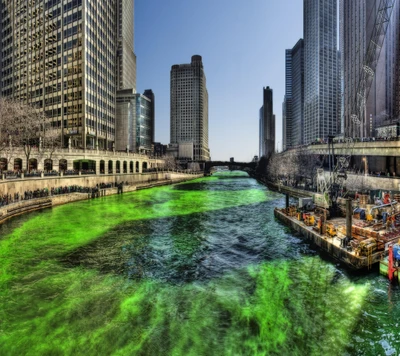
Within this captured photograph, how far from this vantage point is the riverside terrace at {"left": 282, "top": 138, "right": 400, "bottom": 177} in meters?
56.1

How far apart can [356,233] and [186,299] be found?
19.4 metres

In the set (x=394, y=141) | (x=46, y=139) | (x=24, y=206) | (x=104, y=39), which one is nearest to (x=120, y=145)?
(x=104, y=39)

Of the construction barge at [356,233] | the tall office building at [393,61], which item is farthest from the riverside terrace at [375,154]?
the tall office building at [393,61]

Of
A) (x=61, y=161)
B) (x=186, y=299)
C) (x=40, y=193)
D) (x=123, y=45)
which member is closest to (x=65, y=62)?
(x=61, y=161)

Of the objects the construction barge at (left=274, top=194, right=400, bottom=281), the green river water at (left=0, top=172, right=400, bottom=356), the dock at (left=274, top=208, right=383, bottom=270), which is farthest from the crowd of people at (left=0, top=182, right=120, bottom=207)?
the construction barge at (left=274, top=194, right=400, bottom=281)

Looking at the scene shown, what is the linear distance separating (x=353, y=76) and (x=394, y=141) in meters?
139

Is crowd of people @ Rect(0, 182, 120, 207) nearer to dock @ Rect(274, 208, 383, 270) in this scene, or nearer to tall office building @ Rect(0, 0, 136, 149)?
tall office building @ Rect(0, 0, 136, 149)

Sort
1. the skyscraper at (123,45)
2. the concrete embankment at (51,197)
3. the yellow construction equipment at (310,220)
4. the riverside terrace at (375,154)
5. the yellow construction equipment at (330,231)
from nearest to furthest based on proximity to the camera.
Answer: the yellow construction equipment at (330,231), the yellow construction equipment at (310,220), the concrete embankment at (51,197), the riverside terrace at (375,154), the skyscraper at (123,45)

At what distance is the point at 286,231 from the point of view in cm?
3416

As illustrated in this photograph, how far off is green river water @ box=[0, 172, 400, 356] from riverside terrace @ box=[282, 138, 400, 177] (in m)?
38.6

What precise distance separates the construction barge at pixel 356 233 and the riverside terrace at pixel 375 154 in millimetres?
22685

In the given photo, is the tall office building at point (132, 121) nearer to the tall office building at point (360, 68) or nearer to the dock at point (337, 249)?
the tall office building at point (360, 68)

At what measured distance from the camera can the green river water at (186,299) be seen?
13.2 m

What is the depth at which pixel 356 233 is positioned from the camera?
27.9 metres
